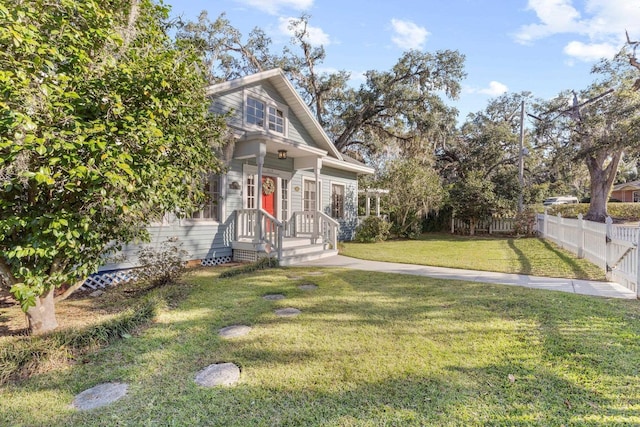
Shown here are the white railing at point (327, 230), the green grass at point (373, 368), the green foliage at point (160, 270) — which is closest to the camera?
the green grass at point (373, 368)

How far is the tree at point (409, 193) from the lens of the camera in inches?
558

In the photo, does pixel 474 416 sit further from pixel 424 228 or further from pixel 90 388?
pixel 424 228

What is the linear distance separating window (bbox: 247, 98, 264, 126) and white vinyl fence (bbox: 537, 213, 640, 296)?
8.73 meters

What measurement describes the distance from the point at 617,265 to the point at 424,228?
13.0 metres

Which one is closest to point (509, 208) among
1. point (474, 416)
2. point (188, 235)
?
point (188, 235)

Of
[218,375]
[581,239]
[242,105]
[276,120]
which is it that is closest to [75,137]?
[218,375]

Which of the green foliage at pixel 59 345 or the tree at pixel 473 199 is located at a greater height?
the tree at pixel 473 199

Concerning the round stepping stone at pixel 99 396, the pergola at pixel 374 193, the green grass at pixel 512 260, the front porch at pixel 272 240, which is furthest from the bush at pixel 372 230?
the round stepping stone at pixel 99 396

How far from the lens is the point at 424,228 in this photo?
61.2ft

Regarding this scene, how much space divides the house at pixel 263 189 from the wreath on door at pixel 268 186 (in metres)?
0.03

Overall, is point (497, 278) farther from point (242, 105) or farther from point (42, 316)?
point (242, 105)

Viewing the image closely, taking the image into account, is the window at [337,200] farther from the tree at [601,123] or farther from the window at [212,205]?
the tree at [601,123]

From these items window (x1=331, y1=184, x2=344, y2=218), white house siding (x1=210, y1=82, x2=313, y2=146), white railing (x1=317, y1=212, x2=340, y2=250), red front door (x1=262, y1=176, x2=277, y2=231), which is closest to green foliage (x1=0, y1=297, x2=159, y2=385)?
white house siding (x1=210, y1=82, x2=313, y2=146)

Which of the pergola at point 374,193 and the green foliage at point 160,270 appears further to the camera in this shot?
the pergola at point 374,193
